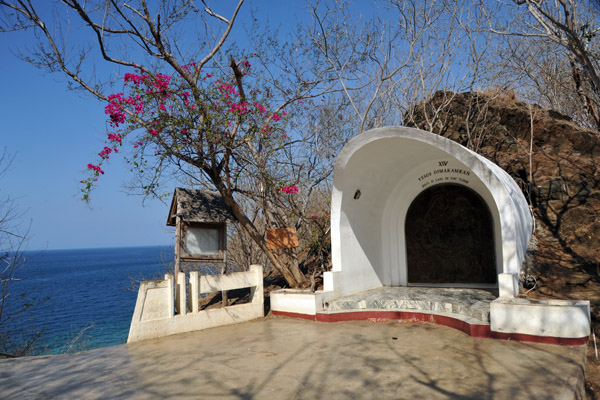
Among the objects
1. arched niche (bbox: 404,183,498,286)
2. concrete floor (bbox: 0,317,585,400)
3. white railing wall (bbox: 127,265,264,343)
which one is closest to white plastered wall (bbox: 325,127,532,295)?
arched niche (bbox: 404,183,498,286)

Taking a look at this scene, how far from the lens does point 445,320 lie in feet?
23.0

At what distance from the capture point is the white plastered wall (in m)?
7.54

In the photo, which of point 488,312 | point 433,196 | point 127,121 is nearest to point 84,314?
point 127,121

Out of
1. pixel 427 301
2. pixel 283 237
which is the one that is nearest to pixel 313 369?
pixel 427 301

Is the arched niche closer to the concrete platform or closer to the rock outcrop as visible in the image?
the concrete platform

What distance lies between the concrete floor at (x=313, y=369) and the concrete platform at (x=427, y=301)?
49cm

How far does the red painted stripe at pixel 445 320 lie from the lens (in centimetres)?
559

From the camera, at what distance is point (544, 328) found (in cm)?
566

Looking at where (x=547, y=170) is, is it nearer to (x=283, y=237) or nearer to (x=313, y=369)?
(x=283, y=237)

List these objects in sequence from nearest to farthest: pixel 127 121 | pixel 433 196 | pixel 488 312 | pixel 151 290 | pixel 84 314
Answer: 1. pixel 488 312
2. pixel 151 290
3. pixel 127 121
4. pixel 433 196
5. pixel 84 314

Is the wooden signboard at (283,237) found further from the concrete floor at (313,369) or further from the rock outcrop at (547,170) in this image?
the rock outcrop at (547,170)

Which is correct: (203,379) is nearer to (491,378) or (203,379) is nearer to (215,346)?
(215,346)

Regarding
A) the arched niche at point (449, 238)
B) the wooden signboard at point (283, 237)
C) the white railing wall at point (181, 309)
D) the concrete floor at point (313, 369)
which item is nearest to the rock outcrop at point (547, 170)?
the arched niche at point (449, 238)

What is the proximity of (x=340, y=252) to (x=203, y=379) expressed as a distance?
4436 mm
